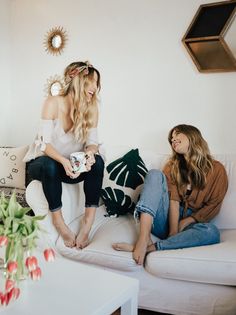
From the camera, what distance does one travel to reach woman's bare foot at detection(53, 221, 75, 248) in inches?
76.3

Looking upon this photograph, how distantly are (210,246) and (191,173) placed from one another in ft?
1.49

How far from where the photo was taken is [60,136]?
2.17 metres

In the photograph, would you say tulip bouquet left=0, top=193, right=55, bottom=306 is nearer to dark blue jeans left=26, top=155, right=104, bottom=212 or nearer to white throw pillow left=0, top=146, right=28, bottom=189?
dark blue jeans left=26, top=155, right=104, bottom=212

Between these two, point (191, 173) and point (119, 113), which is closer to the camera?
point (191, 173)

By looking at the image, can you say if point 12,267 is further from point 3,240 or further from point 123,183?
point 123,183

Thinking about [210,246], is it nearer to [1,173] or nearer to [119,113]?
[119,113]

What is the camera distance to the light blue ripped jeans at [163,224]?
1804 millimetres

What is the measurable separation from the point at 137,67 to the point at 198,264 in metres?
1.67

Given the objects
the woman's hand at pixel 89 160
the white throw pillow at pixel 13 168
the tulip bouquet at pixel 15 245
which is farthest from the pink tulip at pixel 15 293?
the white throw pillow at pixel 13 168

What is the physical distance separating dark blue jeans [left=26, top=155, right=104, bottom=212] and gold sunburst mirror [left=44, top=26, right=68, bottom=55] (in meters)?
1.44

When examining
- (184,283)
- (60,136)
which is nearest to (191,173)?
(184,283)

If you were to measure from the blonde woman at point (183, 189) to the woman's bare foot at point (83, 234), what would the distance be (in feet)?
0.96

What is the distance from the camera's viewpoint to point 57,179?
78.0 inches

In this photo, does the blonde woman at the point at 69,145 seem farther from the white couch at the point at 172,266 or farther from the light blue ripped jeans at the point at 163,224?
the light blue ripped jeans at the point at 163,224
